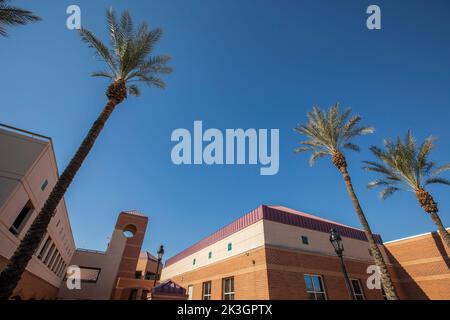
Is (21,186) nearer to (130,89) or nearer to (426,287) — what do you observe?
(130,89)

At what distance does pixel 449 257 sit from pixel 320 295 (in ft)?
41.6

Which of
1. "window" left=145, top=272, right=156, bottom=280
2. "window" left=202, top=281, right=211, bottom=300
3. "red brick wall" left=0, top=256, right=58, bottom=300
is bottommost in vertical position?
"red brick wall" left=0, top=256, right=58, bottom=300

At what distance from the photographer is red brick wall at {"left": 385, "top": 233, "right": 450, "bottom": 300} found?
63.2 feet

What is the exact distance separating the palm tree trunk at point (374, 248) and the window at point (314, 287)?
13.2 feet

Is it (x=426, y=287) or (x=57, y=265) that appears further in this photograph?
(x=57, y=265)

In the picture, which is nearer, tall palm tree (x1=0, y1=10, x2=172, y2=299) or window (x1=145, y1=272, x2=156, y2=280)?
tall palm tree (x1=0, y1=10, x2=172, y2=299)

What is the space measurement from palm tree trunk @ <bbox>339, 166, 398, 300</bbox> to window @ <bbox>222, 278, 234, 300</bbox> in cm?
1042

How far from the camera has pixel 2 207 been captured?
373 inches

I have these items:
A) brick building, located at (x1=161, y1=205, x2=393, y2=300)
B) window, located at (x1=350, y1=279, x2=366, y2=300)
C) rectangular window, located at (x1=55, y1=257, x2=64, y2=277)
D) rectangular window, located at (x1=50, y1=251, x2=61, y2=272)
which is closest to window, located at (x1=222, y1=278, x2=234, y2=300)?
brick building, located at (x1=161, y1=205, x2=393, y2=300)

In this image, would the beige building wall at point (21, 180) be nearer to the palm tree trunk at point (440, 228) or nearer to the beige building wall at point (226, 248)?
the beige building wall at point (226, 248)

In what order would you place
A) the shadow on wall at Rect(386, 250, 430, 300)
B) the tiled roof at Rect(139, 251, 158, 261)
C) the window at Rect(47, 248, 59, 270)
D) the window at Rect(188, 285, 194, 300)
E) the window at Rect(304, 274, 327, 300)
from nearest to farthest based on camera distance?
the window at Rect(304, 274, 327, 300) → the window at Rect(47, 248, 59, 270) → the shadow on wall at Rect(386, 250, 430, 300) → the window at Rect(188, 285, 194, 300) → the tiled roof at Rect(139, 251, 158, 261)

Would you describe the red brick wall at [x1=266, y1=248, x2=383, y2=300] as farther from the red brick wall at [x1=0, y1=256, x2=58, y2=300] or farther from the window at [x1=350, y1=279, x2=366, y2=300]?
the red brick wall at [x1=0, y1=256, x2=58, y2=300]

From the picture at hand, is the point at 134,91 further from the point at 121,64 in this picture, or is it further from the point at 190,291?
the point at 190,291
